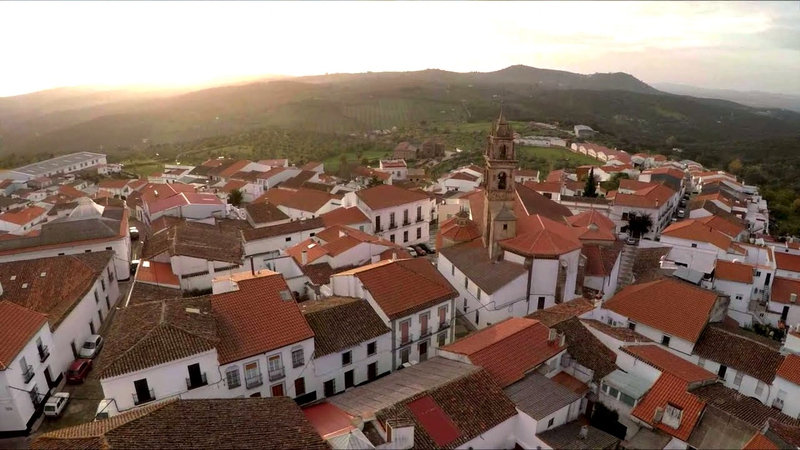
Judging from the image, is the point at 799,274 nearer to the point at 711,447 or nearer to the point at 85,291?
→ the point at 711,447

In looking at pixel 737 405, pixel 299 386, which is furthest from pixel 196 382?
pixel 737 405

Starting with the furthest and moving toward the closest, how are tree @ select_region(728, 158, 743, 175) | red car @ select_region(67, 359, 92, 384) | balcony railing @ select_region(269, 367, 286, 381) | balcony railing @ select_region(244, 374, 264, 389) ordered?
1. tree @ select_region(728, 158, 743, 175)
2. red car @ select_region(67, 359, 92, 384)
3. balcony railing @ select_region(269, 367, 286, 381)
4. balcony railing @ select_region(244, 374, 264, 389)

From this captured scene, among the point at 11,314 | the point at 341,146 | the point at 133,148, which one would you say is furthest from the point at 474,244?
the point at 133,148

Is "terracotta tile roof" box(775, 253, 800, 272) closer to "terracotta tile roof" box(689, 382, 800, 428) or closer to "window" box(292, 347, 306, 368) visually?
"terracotta tile roof" box(689, 382, 800, 428)

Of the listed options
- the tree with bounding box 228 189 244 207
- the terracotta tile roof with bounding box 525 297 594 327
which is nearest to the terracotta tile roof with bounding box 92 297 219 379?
the terracotta tile roof with bounding box 525 297 594 327

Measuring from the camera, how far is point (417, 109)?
7200 inches

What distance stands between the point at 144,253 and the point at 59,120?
582 feet

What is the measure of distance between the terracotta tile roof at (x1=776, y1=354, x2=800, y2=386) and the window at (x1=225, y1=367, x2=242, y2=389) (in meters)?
28.8

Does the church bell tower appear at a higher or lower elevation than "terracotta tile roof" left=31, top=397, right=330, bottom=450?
higher

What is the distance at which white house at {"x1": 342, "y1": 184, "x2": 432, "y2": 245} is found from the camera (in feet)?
147

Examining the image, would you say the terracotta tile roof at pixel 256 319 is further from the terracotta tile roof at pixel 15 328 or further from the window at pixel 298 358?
the terracotta tile roof at pixel 15 328

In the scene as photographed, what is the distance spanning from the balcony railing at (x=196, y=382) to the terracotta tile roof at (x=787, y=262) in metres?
46.9

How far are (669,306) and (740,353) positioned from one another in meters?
4.47

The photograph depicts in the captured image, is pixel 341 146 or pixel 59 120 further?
pixel 59 120
